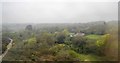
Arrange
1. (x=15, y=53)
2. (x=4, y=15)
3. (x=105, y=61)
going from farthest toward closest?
1. (x=4, y=15)
2. (x=15, y=53)
3. (x=105, y=61)

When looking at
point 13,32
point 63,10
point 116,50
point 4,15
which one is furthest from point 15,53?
point 116,50

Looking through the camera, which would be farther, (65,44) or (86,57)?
(65,44)

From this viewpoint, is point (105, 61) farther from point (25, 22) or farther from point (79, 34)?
point (25, 22)

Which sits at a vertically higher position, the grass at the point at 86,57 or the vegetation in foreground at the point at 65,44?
the vegetation in foreground at the point at 65,44

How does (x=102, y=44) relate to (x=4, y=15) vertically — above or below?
below

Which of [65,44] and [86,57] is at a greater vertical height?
[65,44]

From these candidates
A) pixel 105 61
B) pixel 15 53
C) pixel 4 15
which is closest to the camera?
pixel 105 61

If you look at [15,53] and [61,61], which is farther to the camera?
[15,53]

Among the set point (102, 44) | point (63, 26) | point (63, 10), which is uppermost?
point (63, 10)

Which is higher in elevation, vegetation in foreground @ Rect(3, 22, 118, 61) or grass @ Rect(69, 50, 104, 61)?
vegetation in foreground @ Rect(3, 22, 118, 61)
